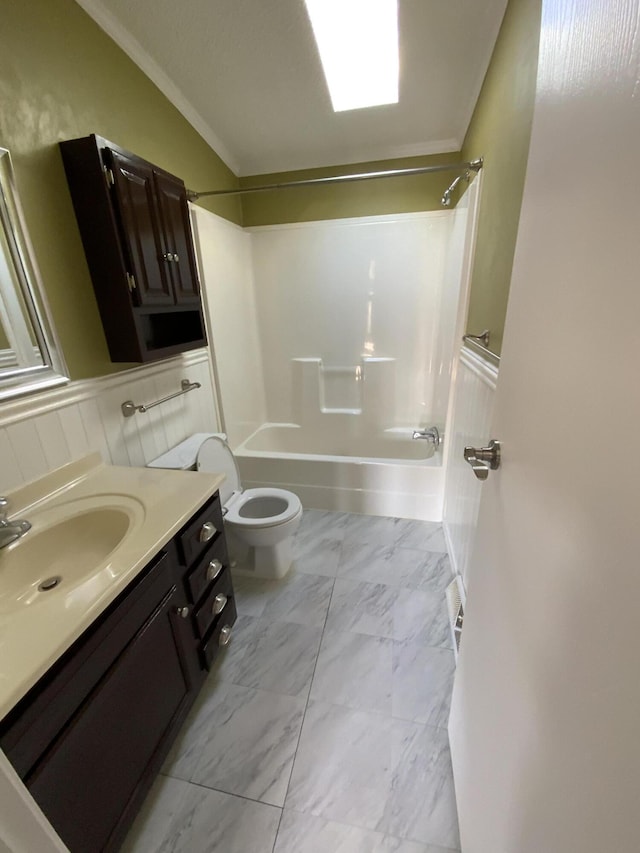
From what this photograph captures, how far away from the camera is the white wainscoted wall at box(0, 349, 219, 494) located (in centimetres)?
108

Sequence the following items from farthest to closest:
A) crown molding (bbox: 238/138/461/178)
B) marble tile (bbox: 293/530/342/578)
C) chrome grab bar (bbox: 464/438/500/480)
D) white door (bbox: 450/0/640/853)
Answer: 1. crown molding (bbox: 238/138/461/178)
2. marble tile (bbox: 293/530/342/578)
3. chrome grab bar (bbox: 464/438/500/480)
4. white door (bbox: 450/0/640/853)

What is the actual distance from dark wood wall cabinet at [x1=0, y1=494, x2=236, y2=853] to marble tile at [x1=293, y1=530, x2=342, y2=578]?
2.50 feet

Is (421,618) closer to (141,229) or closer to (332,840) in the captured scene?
(332,840)

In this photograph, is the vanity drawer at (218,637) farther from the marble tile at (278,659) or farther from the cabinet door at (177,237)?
the cabinet door at (177,237)

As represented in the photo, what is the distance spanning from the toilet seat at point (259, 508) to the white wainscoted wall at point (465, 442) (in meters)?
0.81

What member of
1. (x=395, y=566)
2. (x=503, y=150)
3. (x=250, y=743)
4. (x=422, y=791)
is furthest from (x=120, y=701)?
(x=503, y=150)

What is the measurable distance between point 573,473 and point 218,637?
54.3 inches

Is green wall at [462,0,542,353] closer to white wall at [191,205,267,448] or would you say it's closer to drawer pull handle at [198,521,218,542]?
drawer pull handle at [198,521,218,542]

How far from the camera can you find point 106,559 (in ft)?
2.86

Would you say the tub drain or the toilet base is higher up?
the tub drain

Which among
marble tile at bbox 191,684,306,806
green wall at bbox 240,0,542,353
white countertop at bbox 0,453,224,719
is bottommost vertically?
marble tile at bbox 191,684,306,806

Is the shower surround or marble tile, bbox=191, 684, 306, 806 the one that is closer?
marble tile, bbox=191, 684, 306, 806

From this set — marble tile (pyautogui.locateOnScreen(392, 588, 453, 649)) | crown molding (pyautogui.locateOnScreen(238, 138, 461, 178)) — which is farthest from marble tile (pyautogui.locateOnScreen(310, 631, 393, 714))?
crown molding (pyautogui.locateOnScreen(238, 138, 461, 178))

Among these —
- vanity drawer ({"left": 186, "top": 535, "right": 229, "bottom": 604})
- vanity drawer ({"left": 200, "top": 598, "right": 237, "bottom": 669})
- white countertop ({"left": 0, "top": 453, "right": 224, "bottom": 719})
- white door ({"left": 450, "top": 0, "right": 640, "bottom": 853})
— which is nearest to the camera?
white door ({"left": 450, "top": 0, "right": 640, "bottom": 853})
